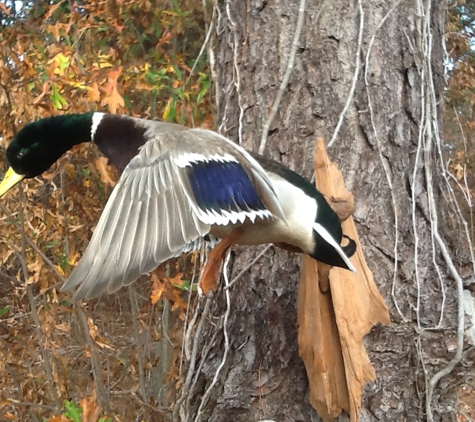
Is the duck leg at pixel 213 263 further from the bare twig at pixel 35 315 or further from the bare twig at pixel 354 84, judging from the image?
the bare twig at pixel 35 315

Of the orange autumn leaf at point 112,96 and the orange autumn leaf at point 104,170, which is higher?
the orange autumn leaf at point 112,96

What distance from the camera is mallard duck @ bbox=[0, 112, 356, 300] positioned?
0.86 metres

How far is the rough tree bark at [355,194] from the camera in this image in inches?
53.1

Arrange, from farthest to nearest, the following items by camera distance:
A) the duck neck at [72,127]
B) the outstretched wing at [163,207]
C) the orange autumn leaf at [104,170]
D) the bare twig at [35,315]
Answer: the bare twig at [35,315]
the orange autumn leaf at [104,170]
the duck neck at [72,127]
the outstretched wing at [163,207]

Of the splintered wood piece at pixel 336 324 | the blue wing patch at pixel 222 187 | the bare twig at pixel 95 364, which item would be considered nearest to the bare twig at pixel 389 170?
the splintered wood piece at pixel 336 324

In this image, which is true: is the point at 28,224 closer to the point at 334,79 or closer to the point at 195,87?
the point at 195,87

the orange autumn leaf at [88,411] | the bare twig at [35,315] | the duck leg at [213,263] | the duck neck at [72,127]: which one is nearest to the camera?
the duck leg at [213,263]

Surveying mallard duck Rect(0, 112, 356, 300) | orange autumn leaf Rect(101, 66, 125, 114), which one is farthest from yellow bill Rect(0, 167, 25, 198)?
orange autumn leaf Rect(101, 66, 125, 114)

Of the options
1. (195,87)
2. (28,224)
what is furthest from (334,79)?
(28,224)

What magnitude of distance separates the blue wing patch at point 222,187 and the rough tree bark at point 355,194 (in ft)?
1.38

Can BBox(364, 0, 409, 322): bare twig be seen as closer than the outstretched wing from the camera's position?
No

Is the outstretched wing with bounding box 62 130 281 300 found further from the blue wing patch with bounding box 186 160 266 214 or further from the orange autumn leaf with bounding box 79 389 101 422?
the orange autumn leaf with bounding box 79 389 101 422

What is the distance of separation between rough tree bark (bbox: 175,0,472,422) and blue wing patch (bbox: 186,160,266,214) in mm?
420

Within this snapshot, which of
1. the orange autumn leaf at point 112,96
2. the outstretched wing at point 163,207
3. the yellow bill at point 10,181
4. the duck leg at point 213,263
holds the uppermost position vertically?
the orange autumn leaf at point 112,96
